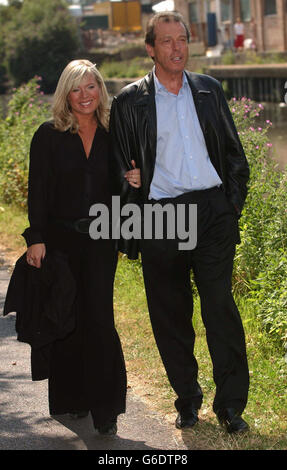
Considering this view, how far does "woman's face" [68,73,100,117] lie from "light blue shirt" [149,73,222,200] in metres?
0.34

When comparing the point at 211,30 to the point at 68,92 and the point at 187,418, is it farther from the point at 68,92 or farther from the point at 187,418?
the point at 187,418

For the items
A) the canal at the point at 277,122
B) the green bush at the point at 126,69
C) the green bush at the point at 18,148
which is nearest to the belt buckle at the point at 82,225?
the green bush at the point at 18,148

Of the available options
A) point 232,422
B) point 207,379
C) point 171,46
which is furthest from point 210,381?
point 171,46

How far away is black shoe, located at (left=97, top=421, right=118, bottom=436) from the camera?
4.87 metres

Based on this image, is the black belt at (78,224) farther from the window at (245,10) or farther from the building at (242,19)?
the window at (245,10)

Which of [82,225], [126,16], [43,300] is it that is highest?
[126,16]

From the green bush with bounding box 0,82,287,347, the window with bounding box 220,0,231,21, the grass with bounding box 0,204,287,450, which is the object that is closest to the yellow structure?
the window with bounding box 220,0,231,21

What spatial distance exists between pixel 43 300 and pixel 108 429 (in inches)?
30.8

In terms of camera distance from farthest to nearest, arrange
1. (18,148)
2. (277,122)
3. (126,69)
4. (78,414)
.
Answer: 1. (126,69)
2. (277,122)
3. (18,148)
4. (78,414)

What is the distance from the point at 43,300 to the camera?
4988 mm

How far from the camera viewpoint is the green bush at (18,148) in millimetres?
13039
